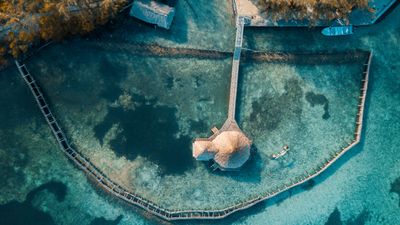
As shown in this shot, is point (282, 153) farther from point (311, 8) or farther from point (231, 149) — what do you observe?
point (311, 8)

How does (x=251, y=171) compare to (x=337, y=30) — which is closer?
(x=251, y=171)

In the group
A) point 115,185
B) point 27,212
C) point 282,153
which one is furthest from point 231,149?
point 27,212

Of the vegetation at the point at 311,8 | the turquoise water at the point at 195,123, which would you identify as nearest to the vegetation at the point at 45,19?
the turquoise water at the point at 195,123

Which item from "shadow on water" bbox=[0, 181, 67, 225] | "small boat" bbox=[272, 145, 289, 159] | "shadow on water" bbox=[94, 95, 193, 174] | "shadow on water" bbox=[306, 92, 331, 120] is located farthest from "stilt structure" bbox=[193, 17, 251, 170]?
"shadow on water" bbox=[0, 181, 67, 225]

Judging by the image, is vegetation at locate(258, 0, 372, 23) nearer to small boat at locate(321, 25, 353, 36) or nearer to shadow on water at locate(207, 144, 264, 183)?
small boat at locate(321, 25, 353, 36)

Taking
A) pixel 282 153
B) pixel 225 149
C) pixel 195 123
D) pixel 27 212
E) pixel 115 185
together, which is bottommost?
pixel 27 212

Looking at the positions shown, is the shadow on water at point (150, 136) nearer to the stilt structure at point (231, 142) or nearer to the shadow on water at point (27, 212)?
the stilt structure at point (231, 142)
